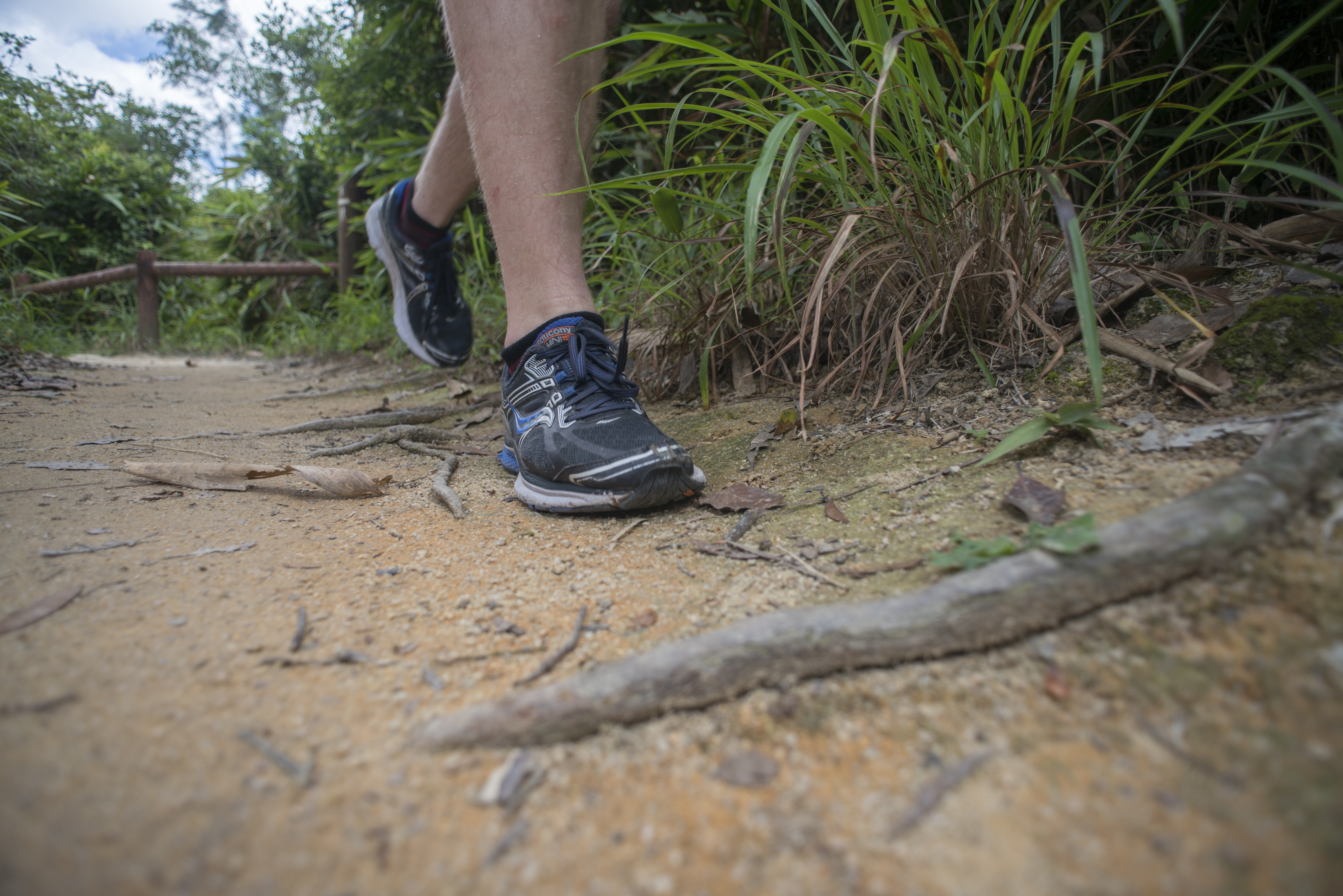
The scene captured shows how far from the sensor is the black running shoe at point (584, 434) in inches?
47.1

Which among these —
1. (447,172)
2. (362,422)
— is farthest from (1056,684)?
(447,172)

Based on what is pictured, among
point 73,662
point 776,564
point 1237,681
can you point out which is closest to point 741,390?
point 776,564

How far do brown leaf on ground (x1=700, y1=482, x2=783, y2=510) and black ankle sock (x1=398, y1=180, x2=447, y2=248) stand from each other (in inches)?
61.4

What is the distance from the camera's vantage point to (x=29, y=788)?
54cm

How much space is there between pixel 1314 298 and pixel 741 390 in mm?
1138

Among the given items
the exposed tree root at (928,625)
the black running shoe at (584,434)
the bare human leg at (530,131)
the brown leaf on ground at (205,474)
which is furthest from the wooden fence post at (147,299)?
the exposed tree root at (928,625)

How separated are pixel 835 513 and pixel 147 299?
261 inches

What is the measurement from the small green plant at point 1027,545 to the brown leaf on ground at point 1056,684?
13cm

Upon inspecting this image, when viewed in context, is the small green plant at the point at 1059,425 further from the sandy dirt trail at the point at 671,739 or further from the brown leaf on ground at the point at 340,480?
the brown leaf on ground at the point at 340,480

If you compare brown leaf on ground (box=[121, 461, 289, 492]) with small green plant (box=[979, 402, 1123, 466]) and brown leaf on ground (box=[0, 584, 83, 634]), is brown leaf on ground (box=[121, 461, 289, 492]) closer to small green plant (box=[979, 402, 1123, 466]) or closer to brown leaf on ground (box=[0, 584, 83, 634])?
brown leaf on ground (box=[0, 584, 83, 634])

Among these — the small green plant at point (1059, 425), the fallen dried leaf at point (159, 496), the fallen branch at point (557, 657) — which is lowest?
the fallen branch at point (557, 657)

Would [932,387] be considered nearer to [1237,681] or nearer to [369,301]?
[1237,681]

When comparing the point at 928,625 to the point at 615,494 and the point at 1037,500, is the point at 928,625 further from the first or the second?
the point at 615,494

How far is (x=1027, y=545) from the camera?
776 millimetres
